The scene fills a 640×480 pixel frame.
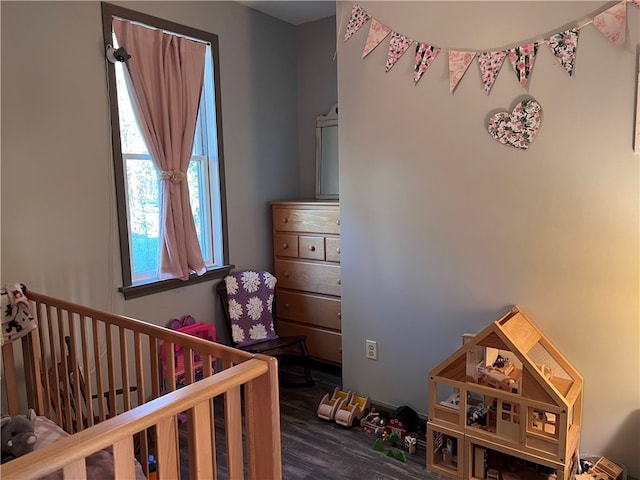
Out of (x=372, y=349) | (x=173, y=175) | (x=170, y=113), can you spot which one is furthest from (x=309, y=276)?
(x=170, y=113)

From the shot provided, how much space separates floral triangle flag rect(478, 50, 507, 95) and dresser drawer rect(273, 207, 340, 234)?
3.96ft

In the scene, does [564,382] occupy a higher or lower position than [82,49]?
lower

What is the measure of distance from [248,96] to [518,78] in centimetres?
183

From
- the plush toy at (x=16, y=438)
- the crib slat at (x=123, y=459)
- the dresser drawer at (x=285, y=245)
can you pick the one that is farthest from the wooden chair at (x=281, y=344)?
the crib slat at (x=123, y=459)

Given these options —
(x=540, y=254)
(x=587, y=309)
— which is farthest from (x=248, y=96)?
(x=587, y=309)

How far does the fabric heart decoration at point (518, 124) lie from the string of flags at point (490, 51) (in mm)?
112

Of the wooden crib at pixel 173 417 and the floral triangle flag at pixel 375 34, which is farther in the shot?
the floral triangle flag at pixel 375 34

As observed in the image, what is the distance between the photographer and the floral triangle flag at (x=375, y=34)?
100 inches

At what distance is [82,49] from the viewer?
2424mm

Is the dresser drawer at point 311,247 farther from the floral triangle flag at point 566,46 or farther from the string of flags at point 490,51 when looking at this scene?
the floral triangle flag at point 566,46

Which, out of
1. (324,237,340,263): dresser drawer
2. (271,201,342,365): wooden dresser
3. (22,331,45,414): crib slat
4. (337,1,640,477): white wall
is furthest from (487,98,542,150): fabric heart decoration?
(22,331,45,414): crib slat

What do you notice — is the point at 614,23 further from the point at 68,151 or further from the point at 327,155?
the point at 68,151

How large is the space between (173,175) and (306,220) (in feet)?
3.03

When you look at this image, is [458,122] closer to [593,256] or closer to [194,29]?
[593,256]
